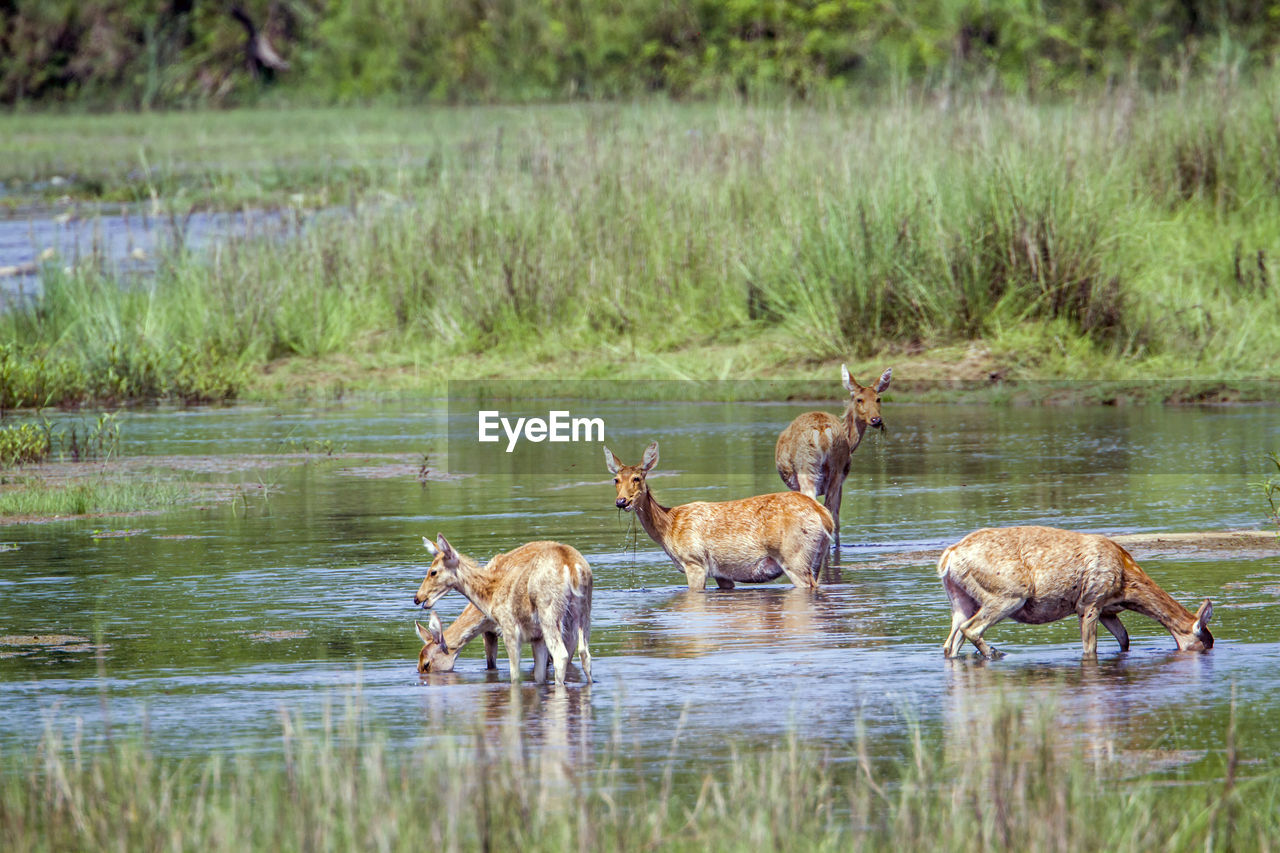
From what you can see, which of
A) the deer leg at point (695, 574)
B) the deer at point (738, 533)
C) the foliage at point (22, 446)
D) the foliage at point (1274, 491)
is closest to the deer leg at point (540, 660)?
the deer at point (738, 533)

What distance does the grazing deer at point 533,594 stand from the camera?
8648 mm

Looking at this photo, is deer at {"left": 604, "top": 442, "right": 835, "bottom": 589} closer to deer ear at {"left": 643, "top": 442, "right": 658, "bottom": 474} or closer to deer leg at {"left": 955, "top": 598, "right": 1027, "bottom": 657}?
deer ear at {"left": 643, "top": 442, "right": 658, "bottom": 474}

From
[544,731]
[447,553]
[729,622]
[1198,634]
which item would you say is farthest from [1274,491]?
[544,731]

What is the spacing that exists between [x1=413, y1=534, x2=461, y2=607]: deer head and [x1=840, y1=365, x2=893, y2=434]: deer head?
4911 millimetres

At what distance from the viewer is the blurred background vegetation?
134 ft

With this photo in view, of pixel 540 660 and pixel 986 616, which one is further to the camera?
pixel 986 616

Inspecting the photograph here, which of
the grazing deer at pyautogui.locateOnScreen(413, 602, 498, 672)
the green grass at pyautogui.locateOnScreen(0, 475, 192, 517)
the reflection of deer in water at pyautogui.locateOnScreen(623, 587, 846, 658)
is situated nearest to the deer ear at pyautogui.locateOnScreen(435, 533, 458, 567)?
the grazing deer at pyautogui.locateOnScreen(413, 602, 498, 672)

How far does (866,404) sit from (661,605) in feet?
10.2

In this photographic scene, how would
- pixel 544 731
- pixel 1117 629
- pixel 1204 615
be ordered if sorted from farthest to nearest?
pixel 1117 629 → pixel 1204 615 → pixel 544 731

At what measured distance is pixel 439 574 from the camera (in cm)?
916

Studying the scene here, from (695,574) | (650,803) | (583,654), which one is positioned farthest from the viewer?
(695,574)

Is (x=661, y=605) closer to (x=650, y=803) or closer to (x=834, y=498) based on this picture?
(x=834, y=498)

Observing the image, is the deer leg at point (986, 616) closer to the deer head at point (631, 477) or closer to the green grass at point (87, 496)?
the deer head at point (631, 477)

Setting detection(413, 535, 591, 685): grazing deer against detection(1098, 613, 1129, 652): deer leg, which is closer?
detection(413, 535, 591, 685): grazing deer
